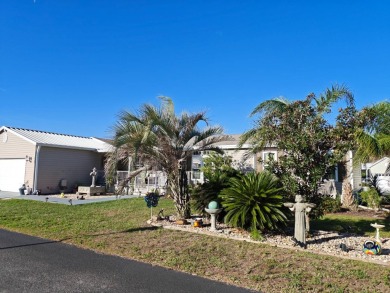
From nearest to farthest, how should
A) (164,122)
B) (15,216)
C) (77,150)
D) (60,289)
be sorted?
(60,289) < (164,122) < (15,216) < (77,150)

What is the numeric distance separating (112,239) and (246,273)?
11.8ft

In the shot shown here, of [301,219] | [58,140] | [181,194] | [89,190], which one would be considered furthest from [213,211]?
[58,140]

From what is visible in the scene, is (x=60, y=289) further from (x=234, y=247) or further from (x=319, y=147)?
(x=319, y=147)

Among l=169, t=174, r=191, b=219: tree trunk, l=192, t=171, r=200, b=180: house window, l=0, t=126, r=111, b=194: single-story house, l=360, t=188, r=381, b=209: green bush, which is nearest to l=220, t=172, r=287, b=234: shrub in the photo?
l=169, t=174, r=191, b=219: tree trunk

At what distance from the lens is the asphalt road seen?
177 inches

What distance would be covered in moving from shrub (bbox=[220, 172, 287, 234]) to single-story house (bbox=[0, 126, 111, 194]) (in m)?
11.6

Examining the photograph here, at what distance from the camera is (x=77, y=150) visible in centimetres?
2061

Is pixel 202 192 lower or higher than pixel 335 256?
higher

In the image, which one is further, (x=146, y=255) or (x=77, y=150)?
(x=77, y=150)

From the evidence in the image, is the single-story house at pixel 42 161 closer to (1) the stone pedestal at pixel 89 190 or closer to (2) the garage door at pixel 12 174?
(2) the garage door at pixel 12 174

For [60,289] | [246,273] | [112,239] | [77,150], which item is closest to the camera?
[60,289]

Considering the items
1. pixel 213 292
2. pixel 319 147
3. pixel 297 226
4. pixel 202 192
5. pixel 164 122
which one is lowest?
pixel 213 292

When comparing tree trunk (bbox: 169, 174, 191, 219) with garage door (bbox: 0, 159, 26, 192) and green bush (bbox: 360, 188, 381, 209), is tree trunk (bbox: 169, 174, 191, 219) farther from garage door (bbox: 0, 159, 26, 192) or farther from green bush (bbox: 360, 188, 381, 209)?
garage door (bbox: 0, 159, 26, 192)

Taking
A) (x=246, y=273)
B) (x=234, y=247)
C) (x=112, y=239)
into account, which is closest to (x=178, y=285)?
(x=246, y=273)
